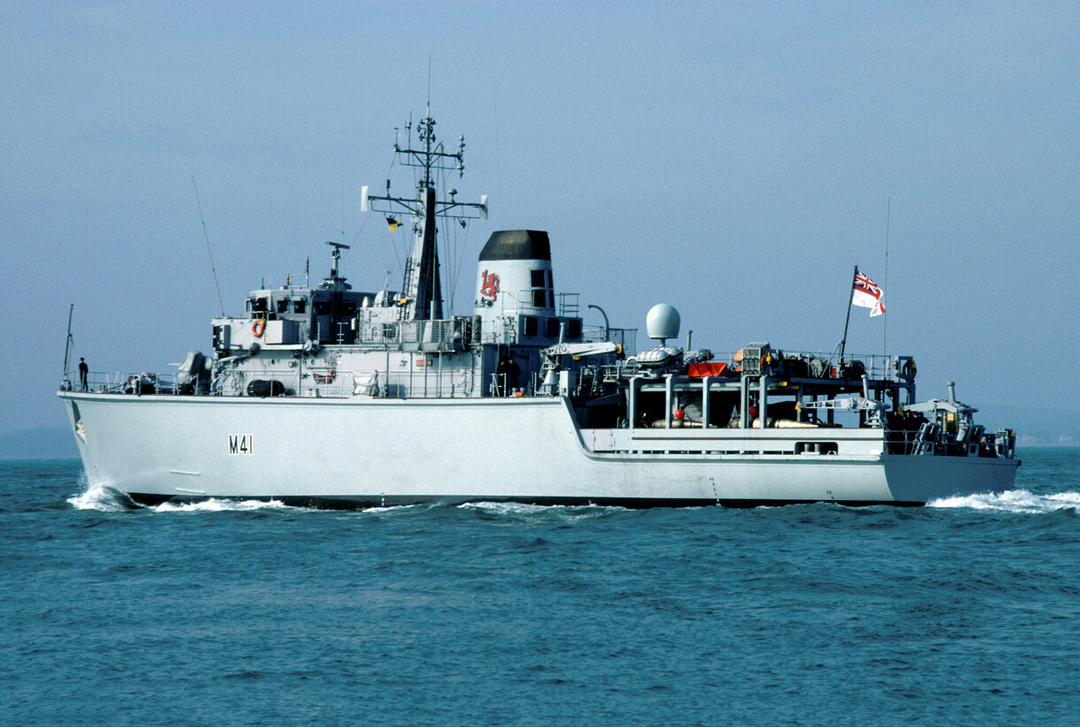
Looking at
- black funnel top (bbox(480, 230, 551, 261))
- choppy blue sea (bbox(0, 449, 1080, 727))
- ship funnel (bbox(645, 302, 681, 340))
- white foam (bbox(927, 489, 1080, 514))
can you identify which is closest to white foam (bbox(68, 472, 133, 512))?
choppy blue sea (bbox(0, 449, 1080, 727))

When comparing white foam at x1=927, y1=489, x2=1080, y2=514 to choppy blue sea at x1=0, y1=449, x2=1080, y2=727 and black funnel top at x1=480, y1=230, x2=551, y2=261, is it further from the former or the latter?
black funnel top at x1=480, y1=230, x2=551, y2=261

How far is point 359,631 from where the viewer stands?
683 inches

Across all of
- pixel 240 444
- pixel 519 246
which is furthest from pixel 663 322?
pixel 240 444

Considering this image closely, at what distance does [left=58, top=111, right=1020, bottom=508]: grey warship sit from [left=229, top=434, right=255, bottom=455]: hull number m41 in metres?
0.04

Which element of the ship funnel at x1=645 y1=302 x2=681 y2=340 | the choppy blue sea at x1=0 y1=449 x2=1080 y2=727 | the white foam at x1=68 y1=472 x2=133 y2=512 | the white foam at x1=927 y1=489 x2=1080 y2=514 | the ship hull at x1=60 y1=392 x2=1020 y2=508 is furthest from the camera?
the white foam at x1=68 y1=472 x2=133 y2=512

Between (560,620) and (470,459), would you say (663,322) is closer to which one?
(470,459)

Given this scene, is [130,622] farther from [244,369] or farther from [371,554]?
[244,369]

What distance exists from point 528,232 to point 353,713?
21.0m

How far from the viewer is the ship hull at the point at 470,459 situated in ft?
90.2

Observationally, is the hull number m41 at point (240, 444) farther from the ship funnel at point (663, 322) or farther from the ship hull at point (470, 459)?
the ship funnel at point (663, 322)

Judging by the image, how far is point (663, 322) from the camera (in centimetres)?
3153

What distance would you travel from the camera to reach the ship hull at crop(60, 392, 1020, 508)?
27.5m

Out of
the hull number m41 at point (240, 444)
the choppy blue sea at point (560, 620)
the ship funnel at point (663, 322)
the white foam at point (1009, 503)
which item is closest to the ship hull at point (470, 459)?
the hull number m41 at point (240, 444)

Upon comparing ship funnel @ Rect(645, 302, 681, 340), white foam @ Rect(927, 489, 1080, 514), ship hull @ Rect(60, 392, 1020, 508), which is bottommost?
white foam @ Rect(927, 489, 1080, 514)
